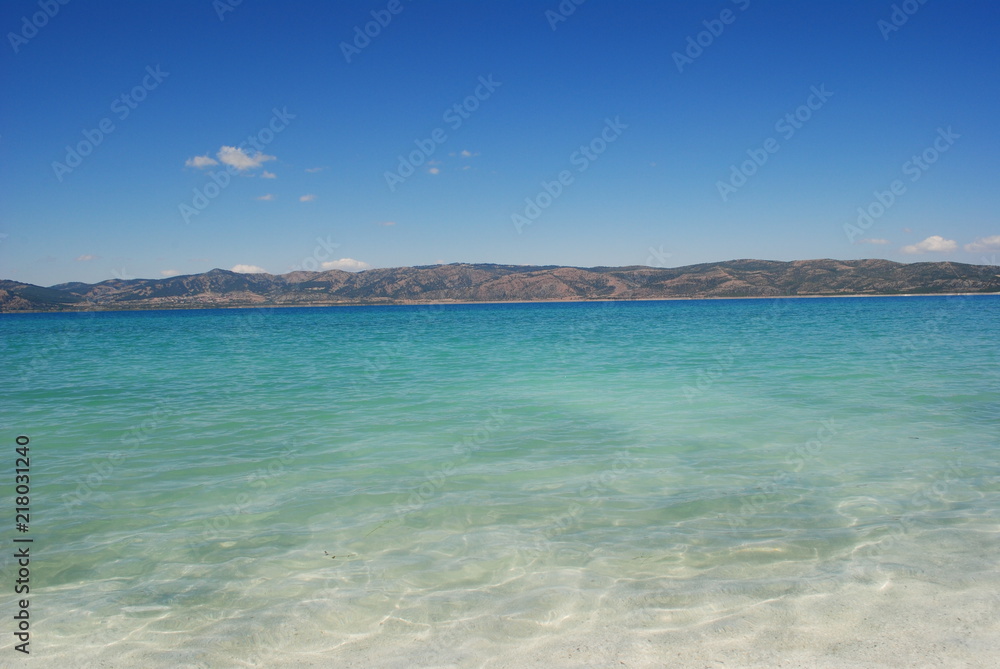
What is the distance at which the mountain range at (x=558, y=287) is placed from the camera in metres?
150

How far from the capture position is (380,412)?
12.3 metres

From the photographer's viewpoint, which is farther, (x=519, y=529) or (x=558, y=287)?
(x=558, y=287)

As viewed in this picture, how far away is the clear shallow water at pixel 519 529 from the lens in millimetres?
3844

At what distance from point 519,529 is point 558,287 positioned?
184564 mm

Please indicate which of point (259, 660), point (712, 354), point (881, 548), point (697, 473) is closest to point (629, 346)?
point (712, 354)

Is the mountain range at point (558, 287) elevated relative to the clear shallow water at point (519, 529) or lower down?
elevated

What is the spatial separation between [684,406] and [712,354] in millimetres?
11662

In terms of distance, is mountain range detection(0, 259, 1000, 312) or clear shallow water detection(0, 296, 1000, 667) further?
mountain range detection(0, 259, 1000, 312)

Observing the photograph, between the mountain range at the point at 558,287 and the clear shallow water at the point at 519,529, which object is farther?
the mountain range at the point at 558,287

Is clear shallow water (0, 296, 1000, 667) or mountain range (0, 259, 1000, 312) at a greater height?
mountain range (0, 259, 1000, 312)

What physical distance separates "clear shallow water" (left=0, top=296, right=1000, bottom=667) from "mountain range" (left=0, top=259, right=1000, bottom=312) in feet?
517

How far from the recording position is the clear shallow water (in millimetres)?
3844

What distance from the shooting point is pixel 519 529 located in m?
5.89

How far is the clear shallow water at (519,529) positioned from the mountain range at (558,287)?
517 feet
